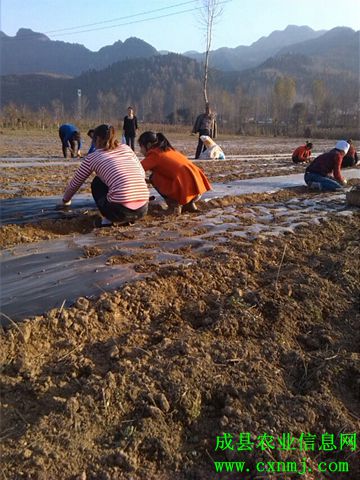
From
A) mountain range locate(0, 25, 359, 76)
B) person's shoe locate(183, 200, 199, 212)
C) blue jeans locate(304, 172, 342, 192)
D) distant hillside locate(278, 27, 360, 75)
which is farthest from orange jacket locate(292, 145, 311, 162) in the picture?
mountain range locate(0, 25, 359, 76)

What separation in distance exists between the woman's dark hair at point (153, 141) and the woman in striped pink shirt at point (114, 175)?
2.14 ft

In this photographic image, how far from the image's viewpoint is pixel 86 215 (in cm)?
462

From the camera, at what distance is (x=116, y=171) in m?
4.00

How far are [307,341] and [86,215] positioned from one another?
292cm

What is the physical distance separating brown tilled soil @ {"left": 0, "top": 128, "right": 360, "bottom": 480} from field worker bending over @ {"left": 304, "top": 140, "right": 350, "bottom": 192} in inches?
169

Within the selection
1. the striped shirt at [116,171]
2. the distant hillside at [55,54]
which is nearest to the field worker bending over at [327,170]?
the striped shirt at [116,171]

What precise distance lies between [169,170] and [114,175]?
949 millimetres

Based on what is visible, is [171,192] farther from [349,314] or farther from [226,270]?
[349,314]

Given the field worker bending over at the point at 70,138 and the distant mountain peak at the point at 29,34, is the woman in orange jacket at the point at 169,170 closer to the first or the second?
the field worker bending over at the point at 70,138

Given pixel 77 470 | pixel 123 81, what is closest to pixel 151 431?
pixel 77 470

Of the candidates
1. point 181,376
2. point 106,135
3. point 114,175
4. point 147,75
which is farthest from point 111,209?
point 147,75

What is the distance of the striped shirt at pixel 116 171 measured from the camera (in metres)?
4.01

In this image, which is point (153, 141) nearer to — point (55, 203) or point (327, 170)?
point (55, 203)

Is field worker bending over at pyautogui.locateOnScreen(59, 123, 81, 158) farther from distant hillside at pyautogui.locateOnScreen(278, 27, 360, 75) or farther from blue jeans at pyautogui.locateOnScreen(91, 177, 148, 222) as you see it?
distant hillside at pyautogui.locateOnScreen(278, 27, 360, 75)
